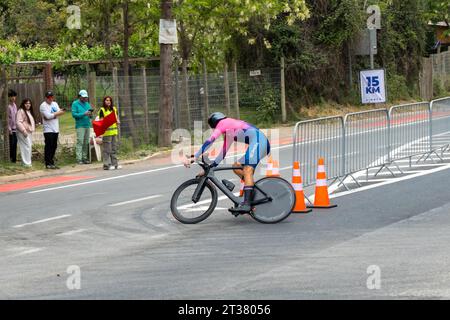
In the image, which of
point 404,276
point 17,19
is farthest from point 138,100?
point 17,19

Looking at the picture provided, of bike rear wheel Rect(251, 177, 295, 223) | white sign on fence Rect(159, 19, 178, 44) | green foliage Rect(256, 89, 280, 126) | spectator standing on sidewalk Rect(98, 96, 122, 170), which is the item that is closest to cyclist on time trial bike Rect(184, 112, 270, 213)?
bike rear wheel Rect(251, 177, 295, 223)

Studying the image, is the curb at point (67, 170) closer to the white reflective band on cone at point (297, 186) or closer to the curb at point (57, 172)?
the curb at point (57, 172)

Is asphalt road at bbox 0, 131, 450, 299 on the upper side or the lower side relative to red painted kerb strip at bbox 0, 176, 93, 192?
upper

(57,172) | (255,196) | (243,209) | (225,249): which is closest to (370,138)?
(255,196)

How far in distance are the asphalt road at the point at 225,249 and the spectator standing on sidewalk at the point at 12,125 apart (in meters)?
5.17

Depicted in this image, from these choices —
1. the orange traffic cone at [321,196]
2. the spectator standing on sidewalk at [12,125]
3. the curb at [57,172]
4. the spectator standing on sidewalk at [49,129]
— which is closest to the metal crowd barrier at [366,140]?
the orange traffic cone at [321,196]

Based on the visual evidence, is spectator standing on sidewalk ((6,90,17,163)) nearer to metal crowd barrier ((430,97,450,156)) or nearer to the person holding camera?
the person holding camera

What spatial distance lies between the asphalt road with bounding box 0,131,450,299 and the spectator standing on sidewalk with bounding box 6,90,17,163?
17.0 ft

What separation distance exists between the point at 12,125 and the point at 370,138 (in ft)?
28.8

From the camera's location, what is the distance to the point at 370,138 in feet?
51.6

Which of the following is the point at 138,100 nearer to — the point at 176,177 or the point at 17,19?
the point at 176,177

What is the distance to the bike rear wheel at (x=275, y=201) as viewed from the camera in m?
11.9

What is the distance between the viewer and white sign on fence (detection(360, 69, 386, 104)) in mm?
32062

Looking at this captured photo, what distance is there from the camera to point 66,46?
26.1m
